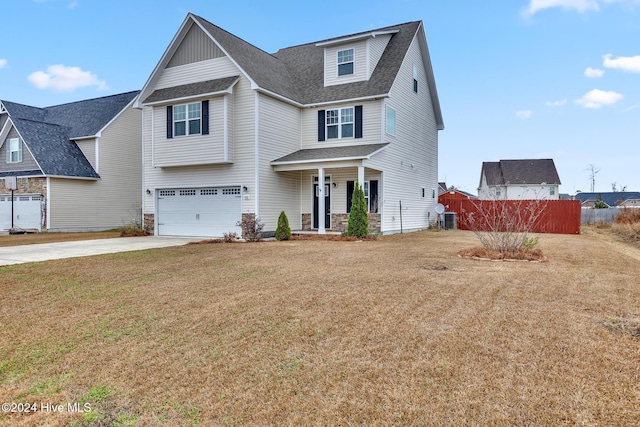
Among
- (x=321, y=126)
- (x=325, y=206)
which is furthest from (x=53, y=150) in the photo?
(x=325, y=206)

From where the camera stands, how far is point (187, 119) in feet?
55.0

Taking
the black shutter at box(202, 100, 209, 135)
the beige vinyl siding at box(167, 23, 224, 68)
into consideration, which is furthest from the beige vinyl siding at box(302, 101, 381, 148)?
the beige vinyl siding at box(167, 23, 224, 68)

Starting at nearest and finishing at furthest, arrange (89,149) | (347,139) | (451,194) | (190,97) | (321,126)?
(190,97), (347,139), (321,126), (89,149), (451,194)

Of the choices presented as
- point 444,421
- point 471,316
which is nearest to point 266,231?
point 471,316

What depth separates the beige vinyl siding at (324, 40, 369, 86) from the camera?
17859 millimetres

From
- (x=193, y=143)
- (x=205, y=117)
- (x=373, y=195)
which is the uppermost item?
(x=205, y=117)

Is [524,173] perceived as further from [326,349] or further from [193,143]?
[326,349]

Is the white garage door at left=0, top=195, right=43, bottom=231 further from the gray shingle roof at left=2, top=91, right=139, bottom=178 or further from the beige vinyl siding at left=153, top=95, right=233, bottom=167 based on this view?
the beige vinyl siding at left=153, top=95, right=233, bottom=167

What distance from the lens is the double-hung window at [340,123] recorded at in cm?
1750

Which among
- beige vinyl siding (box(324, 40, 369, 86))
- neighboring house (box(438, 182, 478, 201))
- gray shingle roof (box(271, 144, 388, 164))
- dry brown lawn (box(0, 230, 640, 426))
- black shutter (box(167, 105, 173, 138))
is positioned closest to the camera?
dry brown lawn (box(0, 230, 640, 426))

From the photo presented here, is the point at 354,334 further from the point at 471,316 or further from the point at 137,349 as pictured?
the point at 137,349

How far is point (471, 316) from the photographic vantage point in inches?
191

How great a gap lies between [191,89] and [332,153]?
21.2 ft

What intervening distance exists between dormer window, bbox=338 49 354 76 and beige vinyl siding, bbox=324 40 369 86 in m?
0.14
